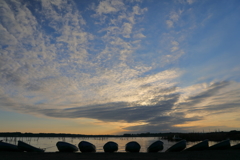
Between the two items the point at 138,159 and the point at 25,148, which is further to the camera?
the point at 25,148

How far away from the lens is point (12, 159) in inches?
442

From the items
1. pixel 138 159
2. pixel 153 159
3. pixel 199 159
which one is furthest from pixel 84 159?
pixel 199 159

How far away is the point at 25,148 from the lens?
1608 cm

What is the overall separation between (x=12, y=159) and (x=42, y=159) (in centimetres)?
186

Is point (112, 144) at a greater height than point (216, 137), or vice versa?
point (112, 144)

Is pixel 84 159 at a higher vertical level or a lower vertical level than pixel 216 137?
higher

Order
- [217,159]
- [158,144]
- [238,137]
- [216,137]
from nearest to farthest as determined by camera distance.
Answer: [217,159] → [158,144] → [216,137] → [238,137]

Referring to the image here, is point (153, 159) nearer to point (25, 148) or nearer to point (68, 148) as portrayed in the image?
point (68, 148)

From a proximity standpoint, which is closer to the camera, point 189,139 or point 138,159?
point 138,159

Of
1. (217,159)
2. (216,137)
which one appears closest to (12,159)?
(217,159)

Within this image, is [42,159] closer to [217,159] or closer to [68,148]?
[68,148]

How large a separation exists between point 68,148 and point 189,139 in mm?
51485

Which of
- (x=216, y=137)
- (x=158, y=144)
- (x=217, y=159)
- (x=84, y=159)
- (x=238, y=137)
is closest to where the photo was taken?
(x=217, y=159)

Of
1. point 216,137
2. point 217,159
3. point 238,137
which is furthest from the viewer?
point 238,137
